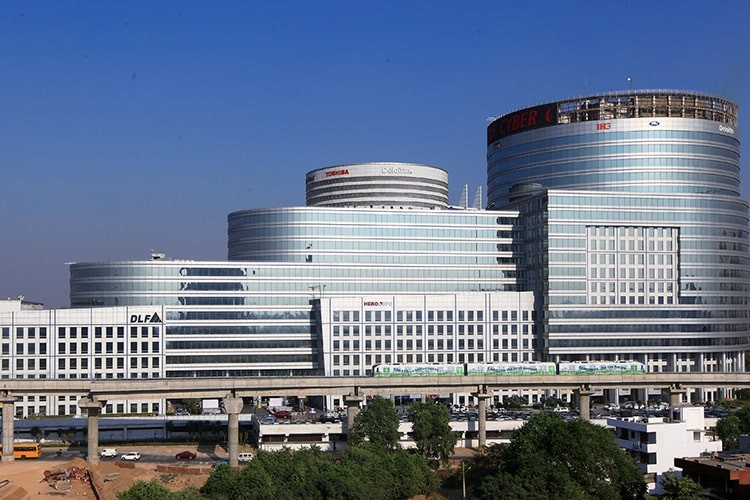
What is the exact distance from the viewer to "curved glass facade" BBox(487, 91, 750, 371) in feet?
604

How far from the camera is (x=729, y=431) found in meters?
122

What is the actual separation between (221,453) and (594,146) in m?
108

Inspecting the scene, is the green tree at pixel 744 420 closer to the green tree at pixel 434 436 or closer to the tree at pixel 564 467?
the tree at pixel 564 467

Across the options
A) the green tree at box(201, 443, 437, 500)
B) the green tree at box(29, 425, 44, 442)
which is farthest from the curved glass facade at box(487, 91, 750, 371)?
the green tree at box(29, 425, 44, 442)

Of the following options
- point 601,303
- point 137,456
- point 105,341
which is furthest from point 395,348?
point 137,456

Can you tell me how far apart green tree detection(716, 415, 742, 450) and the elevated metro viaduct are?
13.5 metres

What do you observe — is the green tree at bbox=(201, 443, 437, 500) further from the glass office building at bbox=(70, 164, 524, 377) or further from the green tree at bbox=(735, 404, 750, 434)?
the glass office building at bbox=(70, 164, 524, 377)

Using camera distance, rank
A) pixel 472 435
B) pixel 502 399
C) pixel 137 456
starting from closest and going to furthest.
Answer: pixel 137 456
pixel 472 435
pixel 502 399

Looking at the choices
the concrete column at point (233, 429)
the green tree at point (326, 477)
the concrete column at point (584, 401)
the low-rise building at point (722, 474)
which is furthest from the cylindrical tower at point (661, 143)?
the low-rise building at point (722, 474)

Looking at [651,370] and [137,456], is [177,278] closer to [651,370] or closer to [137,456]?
[137,456]

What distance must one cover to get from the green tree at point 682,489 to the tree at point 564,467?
10764 millimetres

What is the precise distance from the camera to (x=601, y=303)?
7298 inches

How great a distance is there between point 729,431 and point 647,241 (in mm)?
71721

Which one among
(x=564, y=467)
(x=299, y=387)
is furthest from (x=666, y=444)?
(x=299, y=387)
